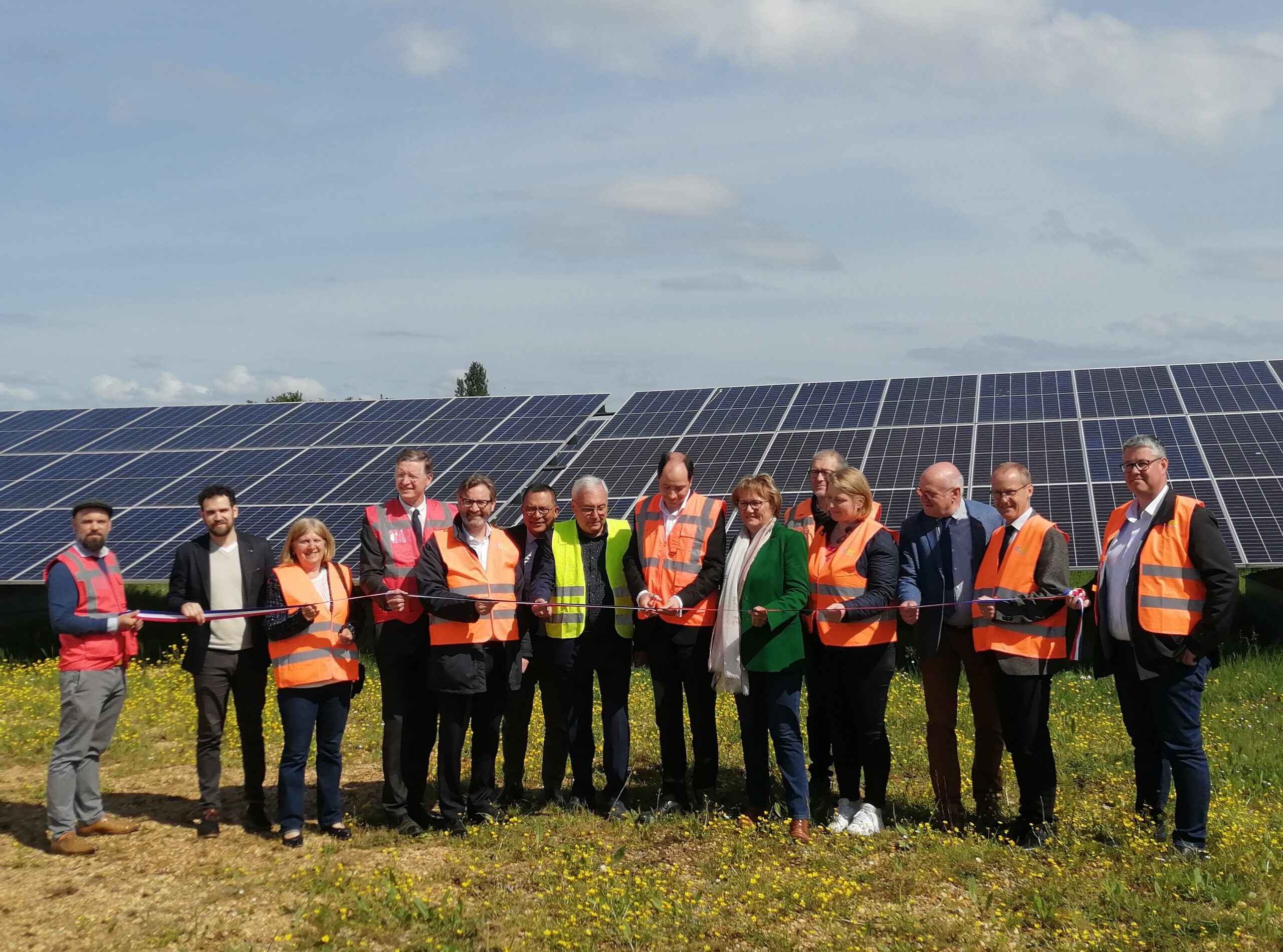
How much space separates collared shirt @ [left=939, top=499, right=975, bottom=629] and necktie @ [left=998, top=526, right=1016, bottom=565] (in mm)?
233

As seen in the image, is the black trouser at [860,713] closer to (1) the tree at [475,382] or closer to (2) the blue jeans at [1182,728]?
(2) the blue jeans at [1182,728]

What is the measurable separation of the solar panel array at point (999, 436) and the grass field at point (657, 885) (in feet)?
14.4

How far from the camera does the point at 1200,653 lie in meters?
5.52

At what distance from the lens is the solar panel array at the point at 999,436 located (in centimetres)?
1138

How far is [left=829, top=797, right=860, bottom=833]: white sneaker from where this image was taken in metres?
6.32

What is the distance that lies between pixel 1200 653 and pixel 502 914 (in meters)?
3.60

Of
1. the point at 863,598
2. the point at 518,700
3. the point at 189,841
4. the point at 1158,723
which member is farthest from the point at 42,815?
the point at 1158,723

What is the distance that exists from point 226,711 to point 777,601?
3292 millimetres

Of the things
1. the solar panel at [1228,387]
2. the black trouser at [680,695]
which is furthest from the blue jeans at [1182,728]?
the solar panel at [1228,387]

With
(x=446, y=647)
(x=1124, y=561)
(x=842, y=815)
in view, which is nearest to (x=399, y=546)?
(x=446, y=647)

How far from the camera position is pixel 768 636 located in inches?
245

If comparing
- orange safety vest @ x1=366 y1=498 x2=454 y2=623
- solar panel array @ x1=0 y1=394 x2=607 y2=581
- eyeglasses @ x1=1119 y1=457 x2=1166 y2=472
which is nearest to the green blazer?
eyeglasses @ x1=1119 y1=457 x2=1166 y2=472

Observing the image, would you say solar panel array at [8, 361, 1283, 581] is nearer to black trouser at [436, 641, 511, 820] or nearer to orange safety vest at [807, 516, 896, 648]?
orange safety vest at [807, 516, 896, 648]

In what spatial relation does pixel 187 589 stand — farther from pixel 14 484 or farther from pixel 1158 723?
pixel 14 484
